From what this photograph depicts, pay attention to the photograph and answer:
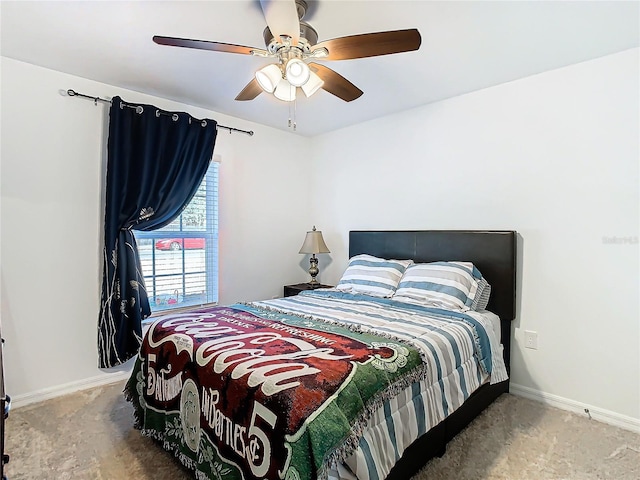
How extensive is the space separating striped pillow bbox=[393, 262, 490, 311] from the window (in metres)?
1.87

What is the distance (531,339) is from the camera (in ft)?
8.80

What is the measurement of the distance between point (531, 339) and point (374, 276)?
1.27m

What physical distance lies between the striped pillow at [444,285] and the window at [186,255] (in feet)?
6.13

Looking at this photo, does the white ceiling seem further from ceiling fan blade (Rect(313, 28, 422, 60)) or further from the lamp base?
the lamp base

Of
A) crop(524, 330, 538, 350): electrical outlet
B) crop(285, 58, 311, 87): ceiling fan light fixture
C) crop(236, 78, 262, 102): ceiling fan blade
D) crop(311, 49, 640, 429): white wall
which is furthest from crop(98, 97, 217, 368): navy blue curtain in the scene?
crop(524, 330, 538, 350): electrical outlet

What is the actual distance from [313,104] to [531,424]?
2986 mm

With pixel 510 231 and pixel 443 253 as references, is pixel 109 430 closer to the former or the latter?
pixel 443 253

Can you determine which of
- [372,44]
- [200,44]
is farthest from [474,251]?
[200,44]

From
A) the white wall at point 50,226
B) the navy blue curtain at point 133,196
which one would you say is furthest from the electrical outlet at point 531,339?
the white wall at point 50,226

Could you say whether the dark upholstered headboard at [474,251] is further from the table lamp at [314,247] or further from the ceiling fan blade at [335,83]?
the ceiling fan blade at [335,83]

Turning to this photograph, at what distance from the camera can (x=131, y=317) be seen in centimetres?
287

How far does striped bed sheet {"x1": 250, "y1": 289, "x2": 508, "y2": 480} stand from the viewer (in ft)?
4.56

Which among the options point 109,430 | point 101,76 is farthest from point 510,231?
point 101,76

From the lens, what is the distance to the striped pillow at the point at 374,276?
9.72ft
